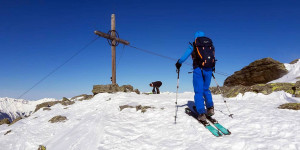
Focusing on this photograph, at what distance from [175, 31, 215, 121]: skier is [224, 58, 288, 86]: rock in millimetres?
21618

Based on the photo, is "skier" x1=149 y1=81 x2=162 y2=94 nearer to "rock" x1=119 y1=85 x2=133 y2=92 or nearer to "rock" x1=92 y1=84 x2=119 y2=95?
"rock" x1=119 y1=85 x2=133 y2=92

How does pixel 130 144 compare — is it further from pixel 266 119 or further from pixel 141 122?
pixel 266 119

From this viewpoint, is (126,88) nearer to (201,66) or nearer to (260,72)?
(201,66)

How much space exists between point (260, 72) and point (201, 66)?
2246 centimetres

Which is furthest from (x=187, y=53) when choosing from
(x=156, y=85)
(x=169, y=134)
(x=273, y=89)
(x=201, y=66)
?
(x=156, y=85)

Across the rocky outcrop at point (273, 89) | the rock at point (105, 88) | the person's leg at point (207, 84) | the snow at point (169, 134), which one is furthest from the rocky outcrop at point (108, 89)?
the person's leg at point (207, 84)

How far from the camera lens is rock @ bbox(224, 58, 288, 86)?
23.3 metres

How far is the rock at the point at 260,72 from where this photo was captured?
23.3m

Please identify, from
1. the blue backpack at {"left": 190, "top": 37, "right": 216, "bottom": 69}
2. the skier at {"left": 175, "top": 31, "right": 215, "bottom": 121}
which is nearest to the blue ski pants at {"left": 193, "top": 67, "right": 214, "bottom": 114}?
the skier at {"left": 175, "top": 31, "right": 215, "bottom": 121}

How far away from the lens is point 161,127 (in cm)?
616

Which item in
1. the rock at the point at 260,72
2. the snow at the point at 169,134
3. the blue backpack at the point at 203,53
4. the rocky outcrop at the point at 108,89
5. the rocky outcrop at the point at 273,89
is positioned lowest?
the snow at the point at 169,134

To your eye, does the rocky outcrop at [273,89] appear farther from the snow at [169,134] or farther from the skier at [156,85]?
the skier at [156,85]

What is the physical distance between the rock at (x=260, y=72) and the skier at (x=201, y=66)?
21.6 metres

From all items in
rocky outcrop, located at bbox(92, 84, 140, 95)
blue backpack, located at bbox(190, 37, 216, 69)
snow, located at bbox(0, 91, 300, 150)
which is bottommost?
snow, located at bbox(0, 91, 300, 150)
